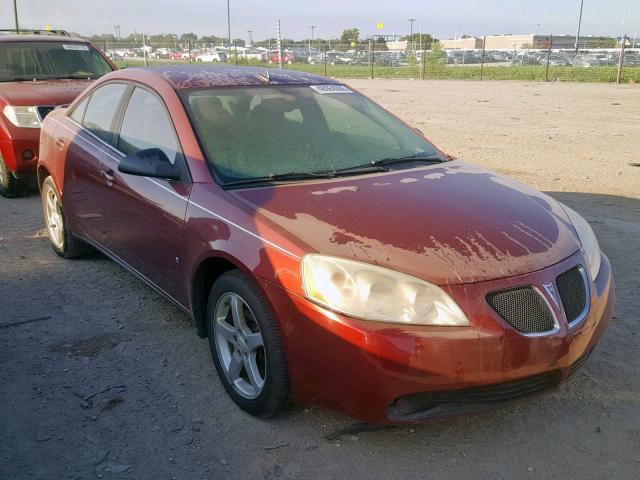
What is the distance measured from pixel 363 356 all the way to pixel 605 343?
6.28 ft

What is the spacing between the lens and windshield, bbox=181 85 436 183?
3.57 m

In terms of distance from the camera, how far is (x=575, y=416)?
3.10 m

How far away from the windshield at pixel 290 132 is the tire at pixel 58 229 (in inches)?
77.6

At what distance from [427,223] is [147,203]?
5.41 feet

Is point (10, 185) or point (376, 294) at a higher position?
point (376, 294)

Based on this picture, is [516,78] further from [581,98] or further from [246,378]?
[246,378]

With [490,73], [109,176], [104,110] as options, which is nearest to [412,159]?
[109,176]

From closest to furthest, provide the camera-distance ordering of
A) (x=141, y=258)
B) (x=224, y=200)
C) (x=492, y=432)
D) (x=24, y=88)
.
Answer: (x=492, y=432) < (x=224, y=200) < (x=141, y=258) < (x=24, y=88)

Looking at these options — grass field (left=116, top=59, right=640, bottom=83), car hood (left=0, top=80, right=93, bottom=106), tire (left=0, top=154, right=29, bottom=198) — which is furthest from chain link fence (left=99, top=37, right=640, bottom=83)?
tire (left=0, top=154, right=29, bottom=198)

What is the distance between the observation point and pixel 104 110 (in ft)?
15.1

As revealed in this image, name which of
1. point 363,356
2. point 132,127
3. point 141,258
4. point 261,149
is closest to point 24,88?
point 132,127

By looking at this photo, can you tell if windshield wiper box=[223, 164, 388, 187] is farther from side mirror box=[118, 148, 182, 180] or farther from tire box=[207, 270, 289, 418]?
tire box=[207, 270, 289, 418]

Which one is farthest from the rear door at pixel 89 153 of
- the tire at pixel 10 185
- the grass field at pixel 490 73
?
the grass field at pixel 490 73

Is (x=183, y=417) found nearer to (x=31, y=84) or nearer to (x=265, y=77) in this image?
(x=265, y=77)
